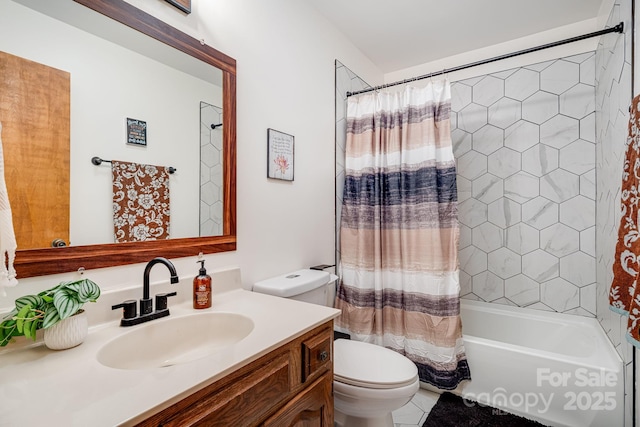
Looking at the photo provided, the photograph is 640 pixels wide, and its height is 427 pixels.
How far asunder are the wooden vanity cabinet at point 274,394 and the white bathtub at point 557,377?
3.87 ft

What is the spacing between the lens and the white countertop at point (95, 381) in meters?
0.53

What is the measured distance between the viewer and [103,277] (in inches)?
38.4

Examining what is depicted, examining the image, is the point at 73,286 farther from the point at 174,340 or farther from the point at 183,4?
the point at 183,4

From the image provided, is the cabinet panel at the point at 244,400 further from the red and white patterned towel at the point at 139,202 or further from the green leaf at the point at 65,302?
the red and white patterned towel at the point at 139,202

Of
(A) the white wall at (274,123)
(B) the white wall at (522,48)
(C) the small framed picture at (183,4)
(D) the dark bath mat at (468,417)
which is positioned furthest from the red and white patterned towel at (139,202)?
(B) the white wall at (522,48)

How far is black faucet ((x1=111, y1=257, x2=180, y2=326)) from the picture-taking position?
95 centimetres

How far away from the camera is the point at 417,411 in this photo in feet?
5.75

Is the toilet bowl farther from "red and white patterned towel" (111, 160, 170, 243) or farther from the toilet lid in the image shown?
"red and white patterned towel" (111, 160, 170, 243)

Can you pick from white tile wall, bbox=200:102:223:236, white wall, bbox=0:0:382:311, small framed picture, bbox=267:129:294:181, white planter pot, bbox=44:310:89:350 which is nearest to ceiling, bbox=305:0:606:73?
white wall, bbox=0:0:382:311

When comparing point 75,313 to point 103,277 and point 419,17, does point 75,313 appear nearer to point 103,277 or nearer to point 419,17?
point 103,277

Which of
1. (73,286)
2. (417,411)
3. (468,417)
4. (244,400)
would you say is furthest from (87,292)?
(468,417)

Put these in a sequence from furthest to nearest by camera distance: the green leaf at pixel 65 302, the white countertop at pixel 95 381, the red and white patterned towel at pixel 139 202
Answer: the red and white patterned towel at pixel 139 202, the green leaf at pixel 65 302, the white countertop at pixel 95 381

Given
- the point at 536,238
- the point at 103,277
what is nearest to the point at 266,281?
the point at 103,277

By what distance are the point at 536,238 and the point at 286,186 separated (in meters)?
1.92
